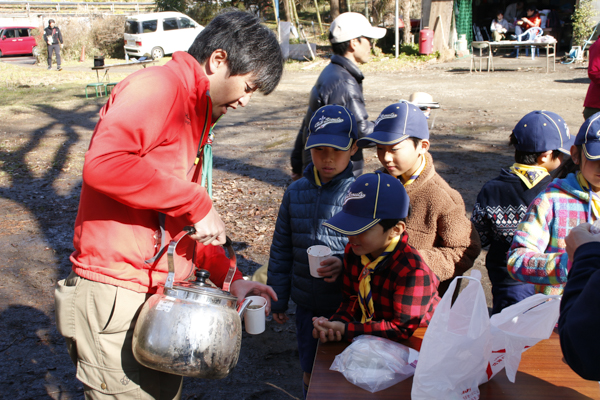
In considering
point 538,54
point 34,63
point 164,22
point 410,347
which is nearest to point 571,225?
point 410,347

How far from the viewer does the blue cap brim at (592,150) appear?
1972 millimetres

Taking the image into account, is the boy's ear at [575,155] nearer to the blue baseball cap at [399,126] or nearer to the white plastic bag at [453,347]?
the blue baseball cap at [399,126]

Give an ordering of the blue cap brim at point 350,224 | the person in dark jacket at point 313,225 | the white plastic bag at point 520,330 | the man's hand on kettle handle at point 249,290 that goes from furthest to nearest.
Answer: the person in dark jacket at point 313,225 < the man's hand on kettle handle at point 249,290 < the blue cap brim at point 350,224 < the white plastic bag at point 520,330

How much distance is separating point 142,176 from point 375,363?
1002 millimetres

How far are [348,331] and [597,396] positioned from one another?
85cm

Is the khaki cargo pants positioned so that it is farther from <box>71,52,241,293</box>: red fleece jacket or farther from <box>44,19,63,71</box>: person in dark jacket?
<box>44,19,63,71</box>: person in dark jacket

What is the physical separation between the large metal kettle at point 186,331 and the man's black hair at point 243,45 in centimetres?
67

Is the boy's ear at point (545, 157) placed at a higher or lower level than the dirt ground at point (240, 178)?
higher

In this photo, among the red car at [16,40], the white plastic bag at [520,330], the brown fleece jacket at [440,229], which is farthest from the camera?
the red car at [16,40]

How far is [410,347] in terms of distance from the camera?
1.84 meters

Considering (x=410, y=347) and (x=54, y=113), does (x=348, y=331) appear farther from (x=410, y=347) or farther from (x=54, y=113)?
(x=54, y=113)

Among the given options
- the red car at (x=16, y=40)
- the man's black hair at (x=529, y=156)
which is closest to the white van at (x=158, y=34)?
the red car at (x=16, y=40)

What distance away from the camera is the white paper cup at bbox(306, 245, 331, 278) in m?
2.19

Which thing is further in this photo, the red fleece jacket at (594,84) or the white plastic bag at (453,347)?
the red fleece jacket at (594,84)
